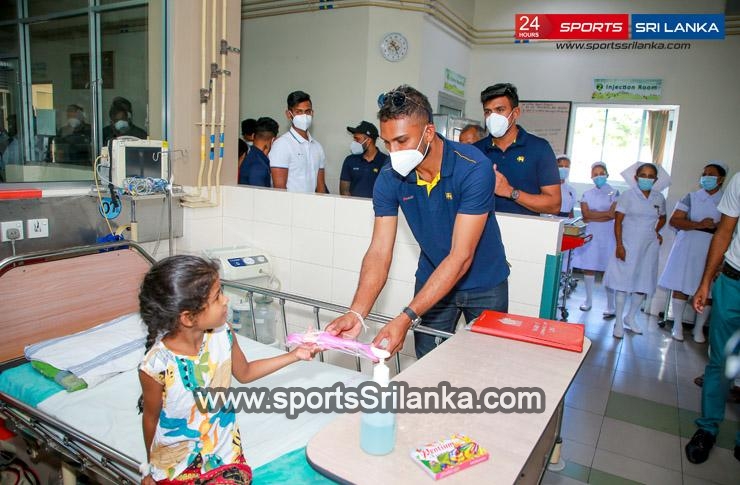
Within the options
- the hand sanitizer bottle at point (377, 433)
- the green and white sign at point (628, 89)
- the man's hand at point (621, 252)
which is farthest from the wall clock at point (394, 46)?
the hand sanitizer bottle at point (377, 433)

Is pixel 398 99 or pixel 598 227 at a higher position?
pixel 398 99

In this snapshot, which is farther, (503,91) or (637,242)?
(637,242)

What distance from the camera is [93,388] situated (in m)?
2.21

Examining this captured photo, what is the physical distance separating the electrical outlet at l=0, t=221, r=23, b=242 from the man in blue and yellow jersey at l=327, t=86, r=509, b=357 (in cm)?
177

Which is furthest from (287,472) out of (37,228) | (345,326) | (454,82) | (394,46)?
(454,82)

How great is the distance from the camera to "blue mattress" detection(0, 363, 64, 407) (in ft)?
7.04

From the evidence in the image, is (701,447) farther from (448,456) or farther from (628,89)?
(628,89)

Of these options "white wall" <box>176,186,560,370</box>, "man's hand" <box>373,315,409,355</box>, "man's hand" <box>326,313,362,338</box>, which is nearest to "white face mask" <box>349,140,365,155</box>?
"white wall" <box>176,186,560,370</box>

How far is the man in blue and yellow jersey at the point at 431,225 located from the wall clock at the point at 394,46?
12.0ft

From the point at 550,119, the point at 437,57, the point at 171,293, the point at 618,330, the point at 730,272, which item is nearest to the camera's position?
the point at 171,293

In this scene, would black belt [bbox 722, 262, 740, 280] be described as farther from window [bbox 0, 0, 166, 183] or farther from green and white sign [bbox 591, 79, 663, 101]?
Result: green and white sign [bbox 591, 79, 663, 101]

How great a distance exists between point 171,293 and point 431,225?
1123mm

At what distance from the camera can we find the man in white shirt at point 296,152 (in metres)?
4.03

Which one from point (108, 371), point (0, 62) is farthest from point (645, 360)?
point (0, 62)
